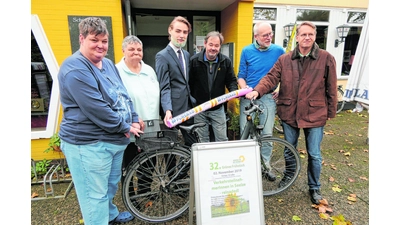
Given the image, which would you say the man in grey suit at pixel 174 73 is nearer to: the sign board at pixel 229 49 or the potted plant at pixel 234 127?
the potted plant at pixel 234 127

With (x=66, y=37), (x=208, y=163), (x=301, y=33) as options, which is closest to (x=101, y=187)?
(x=208, y=163)

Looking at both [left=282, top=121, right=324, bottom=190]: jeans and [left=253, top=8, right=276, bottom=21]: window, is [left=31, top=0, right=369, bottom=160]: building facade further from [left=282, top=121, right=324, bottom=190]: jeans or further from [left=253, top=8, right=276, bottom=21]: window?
[left=282, top=121, right=324, bottom=190]: jeans

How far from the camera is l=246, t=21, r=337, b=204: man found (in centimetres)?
270

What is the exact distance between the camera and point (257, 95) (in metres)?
2.90

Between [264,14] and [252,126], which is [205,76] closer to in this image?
[252,126]

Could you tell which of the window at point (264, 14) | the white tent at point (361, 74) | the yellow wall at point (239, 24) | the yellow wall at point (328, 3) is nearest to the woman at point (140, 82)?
the yellow wall at point (239, 24)

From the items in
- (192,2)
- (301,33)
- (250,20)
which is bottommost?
(301,33)

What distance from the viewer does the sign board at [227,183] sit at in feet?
6.55

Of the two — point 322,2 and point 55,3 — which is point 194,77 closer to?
point 55,3

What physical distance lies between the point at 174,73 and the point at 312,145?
5.92ft

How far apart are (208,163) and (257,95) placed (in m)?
1.24

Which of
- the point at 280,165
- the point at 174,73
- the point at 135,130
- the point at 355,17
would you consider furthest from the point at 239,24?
the point at 355,17

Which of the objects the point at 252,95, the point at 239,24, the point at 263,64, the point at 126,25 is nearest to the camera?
the point at 252,95

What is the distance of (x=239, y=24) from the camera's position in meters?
4.79
